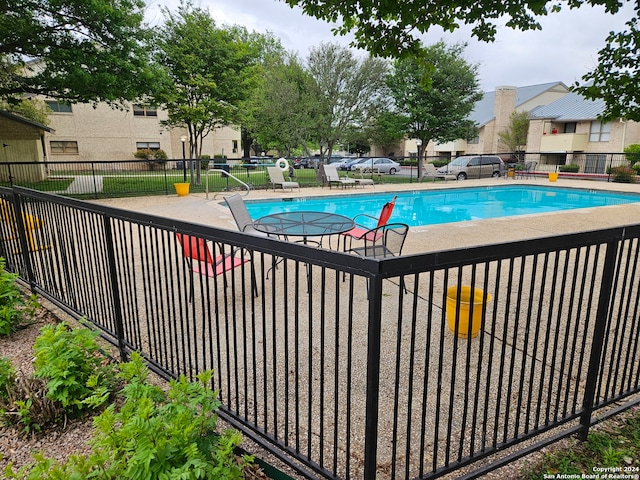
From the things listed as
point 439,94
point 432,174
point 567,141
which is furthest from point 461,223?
point 567,141

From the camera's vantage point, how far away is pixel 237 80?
1703cm

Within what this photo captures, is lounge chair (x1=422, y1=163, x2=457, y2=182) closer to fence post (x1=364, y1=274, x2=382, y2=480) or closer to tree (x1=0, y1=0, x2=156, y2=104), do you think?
tree (x1=0, y1=0, x2=156, y2=104)

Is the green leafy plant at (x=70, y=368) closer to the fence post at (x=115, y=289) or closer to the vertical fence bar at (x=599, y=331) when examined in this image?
the fence post at (x=115, y=289)

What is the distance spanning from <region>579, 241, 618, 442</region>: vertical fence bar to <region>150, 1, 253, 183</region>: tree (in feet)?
52.8

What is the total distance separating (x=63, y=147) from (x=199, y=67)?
61.9 feet

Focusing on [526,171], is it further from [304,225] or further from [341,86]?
[304,225]

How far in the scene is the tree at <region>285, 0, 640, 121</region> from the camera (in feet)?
16.6

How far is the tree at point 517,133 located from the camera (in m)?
33.6

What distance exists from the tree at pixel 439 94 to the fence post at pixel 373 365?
20.3m

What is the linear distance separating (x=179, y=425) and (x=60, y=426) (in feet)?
4.14

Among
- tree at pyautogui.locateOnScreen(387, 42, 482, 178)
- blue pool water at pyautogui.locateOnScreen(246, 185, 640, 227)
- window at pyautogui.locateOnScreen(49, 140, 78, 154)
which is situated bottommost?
blue pool water at pyautogui.locateOnScreen(246, 185, 640, 227)

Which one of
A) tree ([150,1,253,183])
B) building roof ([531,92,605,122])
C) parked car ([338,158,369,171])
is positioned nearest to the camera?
tree ([150,1,253,183])

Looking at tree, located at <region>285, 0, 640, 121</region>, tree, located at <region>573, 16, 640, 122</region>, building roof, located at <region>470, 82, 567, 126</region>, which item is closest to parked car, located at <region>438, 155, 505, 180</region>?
building roof, located at <region>470, 82, 567, 126</region>

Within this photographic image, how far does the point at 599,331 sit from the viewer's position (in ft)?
6.91
